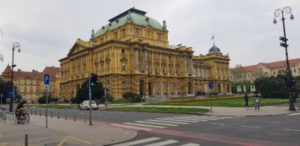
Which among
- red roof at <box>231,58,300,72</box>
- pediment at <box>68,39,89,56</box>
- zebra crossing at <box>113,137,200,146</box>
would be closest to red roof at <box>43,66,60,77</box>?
pediment at <box>68,39,89,56</box>

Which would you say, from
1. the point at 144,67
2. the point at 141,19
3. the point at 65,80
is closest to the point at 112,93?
the point at 144,67

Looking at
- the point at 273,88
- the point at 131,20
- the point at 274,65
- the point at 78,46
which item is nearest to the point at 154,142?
the point at 273,88

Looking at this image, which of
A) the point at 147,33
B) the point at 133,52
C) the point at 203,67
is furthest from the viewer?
the point at 203,67

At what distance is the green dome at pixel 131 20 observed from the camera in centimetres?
9544

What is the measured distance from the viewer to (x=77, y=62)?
Result: 105 meters

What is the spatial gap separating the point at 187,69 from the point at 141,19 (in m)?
25.1

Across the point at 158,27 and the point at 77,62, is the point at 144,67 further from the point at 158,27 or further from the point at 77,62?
the point at 77,62

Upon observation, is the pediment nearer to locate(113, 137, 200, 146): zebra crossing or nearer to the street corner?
the street corner

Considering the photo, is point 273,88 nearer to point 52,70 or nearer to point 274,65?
point 274,65

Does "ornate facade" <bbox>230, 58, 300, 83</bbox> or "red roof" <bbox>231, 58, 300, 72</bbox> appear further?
"red roof" <bbox>231, 58, 300, 72</bbox>

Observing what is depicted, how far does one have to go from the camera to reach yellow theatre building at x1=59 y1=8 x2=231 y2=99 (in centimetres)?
8706

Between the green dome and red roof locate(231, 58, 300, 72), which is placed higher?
the green dome

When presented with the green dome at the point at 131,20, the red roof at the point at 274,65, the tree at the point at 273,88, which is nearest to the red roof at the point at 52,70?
the green dome at the point at 131,20

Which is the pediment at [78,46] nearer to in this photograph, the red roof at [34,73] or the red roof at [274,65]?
the red roof at [34,73]
